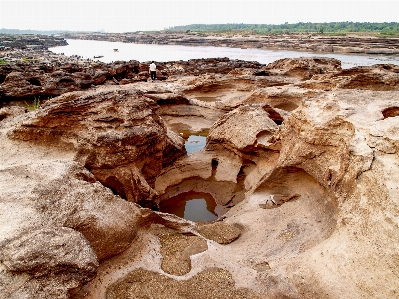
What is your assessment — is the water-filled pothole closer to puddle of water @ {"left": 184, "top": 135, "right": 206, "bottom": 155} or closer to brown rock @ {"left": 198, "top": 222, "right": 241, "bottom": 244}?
puddle of water @ {"left": 184, "top": 135, "right": 206, "bottom": 155}

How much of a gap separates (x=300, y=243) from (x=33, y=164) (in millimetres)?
4814

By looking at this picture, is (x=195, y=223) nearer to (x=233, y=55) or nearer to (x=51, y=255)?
(x=51, y=255)

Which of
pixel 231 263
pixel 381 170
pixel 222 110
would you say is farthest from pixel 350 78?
pixel 231 263

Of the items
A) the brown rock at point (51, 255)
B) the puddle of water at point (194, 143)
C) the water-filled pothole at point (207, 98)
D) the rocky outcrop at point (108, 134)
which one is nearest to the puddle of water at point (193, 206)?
the rocky outcrop at point (108, 134)

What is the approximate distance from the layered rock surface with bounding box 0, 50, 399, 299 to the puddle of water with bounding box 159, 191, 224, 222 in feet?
0.79

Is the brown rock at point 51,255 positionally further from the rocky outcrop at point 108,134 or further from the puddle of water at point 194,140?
the puddle of water at point 194,140

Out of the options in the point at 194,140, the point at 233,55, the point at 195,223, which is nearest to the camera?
the point at 195,223

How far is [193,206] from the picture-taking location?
29.1 feet

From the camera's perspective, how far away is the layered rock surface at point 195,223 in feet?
12.8

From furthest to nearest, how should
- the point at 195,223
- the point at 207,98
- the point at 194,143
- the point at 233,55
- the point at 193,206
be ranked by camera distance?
the point at 233,55, the point at 207,98, the point at 194,143, the point at 193,206, the point at 195,223

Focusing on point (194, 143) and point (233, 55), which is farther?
point (233, 55)

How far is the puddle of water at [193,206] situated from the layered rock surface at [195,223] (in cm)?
24

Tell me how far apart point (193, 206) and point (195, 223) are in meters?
2.42

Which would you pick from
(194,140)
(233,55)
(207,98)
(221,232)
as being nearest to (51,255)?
(221,232)
